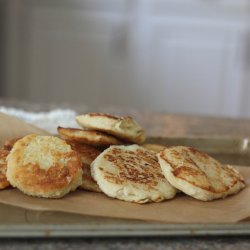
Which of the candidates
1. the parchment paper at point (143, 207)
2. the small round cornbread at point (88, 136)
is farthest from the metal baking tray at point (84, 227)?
the small round cornbread at point (88, 136)

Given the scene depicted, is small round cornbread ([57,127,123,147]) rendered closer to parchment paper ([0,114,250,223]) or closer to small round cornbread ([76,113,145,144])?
small round cornbread ([76,113,145,144])

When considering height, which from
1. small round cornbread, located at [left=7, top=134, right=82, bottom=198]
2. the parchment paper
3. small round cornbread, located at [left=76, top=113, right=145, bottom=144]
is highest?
small round cornbread, located at [left=76, top=113, right=145, bottom=144]

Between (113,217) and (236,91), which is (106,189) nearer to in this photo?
(113,217)

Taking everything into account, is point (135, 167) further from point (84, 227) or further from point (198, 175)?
point (84, 227)

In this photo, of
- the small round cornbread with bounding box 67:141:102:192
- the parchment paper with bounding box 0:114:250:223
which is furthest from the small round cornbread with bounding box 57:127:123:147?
the parchment paper with bounding box 0:114:250:223

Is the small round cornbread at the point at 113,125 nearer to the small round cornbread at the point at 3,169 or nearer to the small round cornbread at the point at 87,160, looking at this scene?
the small round cornbread at the point at 87,160

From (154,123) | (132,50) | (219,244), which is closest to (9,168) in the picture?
(219,244)
